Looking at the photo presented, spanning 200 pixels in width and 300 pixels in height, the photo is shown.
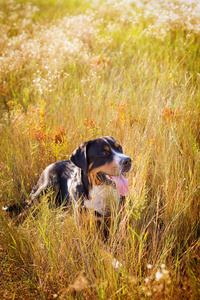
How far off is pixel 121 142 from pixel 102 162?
87 centimetres

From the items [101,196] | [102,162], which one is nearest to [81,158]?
[102,162]

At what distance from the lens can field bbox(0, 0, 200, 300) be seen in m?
2.31

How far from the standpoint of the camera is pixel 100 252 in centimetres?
240

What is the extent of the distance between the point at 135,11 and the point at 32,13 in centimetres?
414

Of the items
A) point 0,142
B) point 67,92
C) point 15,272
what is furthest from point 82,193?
point 67,92

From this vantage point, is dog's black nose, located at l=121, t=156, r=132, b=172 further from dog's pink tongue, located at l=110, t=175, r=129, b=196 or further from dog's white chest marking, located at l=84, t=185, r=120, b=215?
dog's white chest marking, located at l=84, t=185, r=120, b=215

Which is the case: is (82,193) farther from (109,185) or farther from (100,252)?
(100,252)

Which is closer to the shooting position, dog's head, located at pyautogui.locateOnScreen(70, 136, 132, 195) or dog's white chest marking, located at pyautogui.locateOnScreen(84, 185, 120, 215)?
dog's white chest marking, located at pyautogui.locateOnScreen(84, 185, 120, 215)

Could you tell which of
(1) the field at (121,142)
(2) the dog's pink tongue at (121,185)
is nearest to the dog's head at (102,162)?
(2) the dog's pink tongue at (121,185)

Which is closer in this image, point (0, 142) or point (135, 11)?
point (0, 142)

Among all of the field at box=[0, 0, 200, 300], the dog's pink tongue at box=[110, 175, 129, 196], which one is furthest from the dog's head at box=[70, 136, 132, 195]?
the field at box=[0, 0, 200, 300]

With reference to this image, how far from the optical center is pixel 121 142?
406 cm

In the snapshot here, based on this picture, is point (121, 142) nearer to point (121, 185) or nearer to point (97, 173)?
point (97, 173)

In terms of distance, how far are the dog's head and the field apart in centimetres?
22
